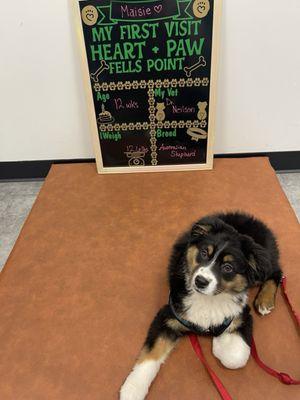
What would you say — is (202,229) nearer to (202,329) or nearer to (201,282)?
(201,282)

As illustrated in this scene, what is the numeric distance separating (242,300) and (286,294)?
1.41 feet

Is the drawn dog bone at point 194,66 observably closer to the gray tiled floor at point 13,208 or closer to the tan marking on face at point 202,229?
the tan marking on face at point 202,229

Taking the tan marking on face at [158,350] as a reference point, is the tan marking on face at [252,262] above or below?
above

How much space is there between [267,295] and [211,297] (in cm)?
40

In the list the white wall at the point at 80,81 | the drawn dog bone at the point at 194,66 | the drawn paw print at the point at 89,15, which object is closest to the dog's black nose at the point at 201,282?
the drawn dog bone at the point at 194,66

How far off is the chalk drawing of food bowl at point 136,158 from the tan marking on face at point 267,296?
140 cm

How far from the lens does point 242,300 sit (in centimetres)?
152

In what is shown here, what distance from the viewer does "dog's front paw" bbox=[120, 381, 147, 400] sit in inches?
55.9

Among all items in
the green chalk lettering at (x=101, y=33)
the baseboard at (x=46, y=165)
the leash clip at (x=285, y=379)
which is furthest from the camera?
the baseboard at (x=46, y=165)

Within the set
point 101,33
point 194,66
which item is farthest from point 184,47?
point 101,33

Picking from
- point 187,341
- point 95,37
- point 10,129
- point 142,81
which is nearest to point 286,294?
point 187,341

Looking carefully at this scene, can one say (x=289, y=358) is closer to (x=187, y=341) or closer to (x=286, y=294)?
(x=286, y=294)

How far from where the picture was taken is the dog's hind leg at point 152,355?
1443mm

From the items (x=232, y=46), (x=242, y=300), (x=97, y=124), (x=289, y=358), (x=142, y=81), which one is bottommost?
(x=289, y=358)
